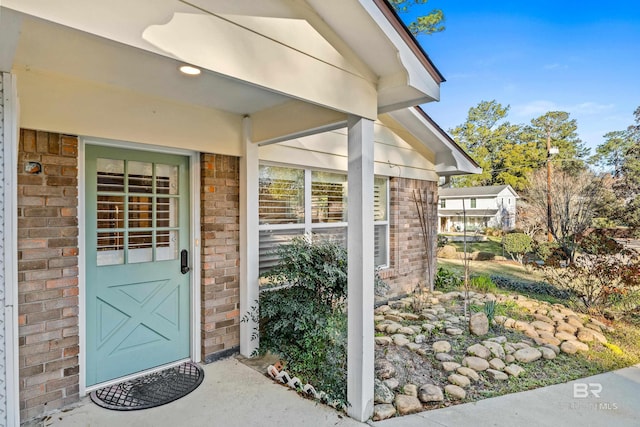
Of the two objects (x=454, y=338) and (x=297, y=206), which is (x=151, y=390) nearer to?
(x=297, y=206)

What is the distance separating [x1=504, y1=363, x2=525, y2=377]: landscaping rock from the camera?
3.65 meters

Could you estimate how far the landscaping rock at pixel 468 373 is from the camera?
11.6ft

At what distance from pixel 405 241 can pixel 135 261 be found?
4.83 metres

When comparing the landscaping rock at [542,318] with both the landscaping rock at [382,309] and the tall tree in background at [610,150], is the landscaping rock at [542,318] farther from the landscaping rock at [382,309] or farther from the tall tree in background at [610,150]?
the tall tree in background at [610,150]

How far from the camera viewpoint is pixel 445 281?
7.61 m

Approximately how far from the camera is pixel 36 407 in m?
2.71

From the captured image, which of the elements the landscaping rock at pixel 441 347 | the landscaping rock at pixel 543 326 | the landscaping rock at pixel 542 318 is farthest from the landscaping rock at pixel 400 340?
the landscaping rock at pixel 542 318

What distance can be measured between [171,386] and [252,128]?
2781mm

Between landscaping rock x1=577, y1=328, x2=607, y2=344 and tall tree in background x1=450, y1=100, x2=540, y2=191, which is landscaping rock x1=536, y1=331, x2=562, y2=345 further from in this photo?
tall tree in background x1=450, y1=100, x2=540, y2=191

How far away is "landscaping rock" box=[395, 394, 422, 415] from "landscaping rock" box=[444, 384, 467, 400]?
1.24 feet

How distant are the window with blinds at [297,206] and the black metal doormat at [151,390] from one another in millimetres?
1419

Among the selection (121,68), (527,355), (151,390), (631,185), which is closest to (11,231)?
(121,68)

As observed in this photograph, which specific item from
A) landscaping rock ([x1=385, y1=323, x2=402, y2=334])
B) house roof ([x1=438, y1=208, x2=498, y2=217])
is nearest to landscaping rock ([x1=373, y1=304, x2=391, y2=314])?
landscaping rock ([x1=385, y1=323, x2=402, y2=334])

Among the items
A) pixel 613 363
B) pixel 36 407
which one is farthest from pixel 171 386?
pixel 613 363
